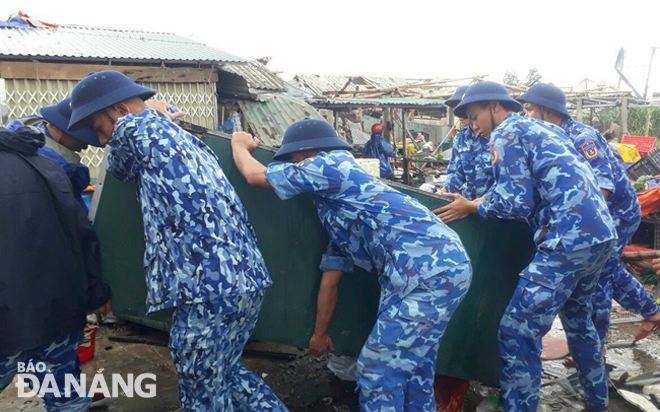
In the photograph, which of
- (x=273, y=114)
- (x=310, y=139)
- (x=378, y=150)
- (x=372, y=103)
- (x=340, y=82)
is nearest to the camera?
(x=310, y=139)

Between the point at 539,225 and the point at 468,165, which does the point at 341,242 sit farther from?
the point at 468,165

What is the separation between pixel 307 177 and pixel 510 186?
41.6 inches

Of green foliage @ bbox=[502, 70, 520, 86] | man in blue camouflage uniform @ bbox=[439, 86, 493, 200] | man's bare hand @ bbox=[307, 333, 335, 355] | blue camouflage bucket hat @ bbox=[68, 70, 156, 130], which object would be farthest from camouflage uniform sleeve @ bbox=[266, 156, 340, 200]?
green foliage @ bbox=[502, 70, 520, 86]

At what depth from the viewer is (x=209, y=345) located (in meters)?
2.13

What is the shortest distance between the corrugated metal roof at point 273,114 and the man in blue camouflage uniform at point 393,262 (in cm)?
645

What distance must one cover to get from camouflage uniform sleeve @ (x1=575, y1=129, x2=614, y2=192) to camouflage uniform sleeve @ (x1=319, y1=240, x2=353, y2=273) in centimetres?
177

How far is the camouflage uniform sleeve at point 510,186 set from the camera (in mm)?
2518

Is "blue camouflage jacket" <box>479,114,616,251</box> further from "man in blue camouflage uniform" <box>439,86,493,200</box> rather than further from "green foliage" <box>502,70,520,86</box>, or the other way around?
"green foliage" <box>502,70,520,86</box>

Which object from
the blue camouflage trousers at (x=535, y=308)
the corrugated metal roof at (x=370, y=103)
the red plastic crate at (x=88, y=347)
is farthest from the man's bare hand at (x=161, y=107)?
the corrugated metal roof at (x=370, y=103)

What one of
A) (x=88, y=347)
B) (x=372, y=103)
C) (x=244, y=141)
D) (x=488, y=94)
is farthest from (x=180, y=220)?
(x=372, y=103)

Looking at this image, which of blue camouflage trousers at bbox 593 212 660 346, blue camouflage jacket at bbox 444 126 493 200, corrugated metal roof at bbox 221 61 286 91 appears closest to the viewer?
blue camouflage trousers at bbox 593 212 660 346

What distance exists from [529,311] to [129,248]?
204 centimetres

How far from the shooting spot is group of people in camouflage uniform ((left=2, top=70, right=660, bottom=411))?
209 cm

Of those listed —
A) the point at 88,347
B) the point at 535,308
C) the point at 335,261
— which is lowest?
the point at 88,347
